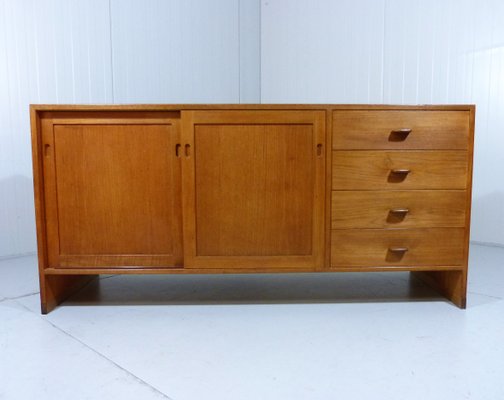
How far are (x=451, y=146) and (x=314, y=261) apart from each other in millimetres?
658

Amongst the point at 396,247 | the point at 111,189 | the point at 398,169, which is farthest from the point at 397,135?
the point at 111,189

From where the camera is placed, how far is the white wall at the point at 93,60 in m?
2.37

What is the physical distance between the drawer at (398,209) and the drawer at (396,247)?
26 millimetres

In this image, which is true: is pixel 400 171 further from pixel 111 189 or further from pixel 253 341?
pixel 111 189

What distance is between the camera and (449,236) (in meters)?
1.65

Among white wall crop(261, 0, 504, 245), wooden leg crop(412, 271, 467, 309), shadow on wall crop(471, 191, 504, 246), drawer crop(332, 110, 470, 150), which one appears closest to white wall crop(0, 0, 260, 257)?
white wall crop(261, 0, 504, 245)

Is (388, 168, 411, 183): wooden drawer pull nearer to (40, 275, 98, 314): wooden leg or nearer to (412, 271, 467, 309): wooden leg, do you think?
(412, 271, 467, 309): wooden leg

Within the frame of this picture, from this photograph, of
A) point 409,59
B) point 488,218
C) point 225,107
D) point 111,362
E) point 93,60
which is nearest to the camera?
point 111,362

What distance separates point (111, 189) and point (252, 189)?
1.71 feet

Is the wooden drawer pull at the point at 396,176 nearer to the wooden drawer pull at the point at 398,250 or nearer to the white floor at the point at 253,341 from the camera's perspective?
the wooden drawer pull at the point at 398,250

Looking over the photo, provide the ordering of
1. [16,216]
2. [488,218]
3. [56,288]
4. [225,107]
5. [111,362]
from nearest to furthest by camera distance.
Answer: [111,362]
[225,107]
[56,288]
[16,216]
[488,218]

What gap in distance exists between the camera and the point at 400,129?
161cm

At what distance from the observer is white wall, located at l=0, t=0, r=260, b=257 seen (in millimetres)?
2369

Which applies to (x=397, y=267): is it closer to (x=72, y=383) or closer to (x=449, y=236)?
(x=449, y=236)
